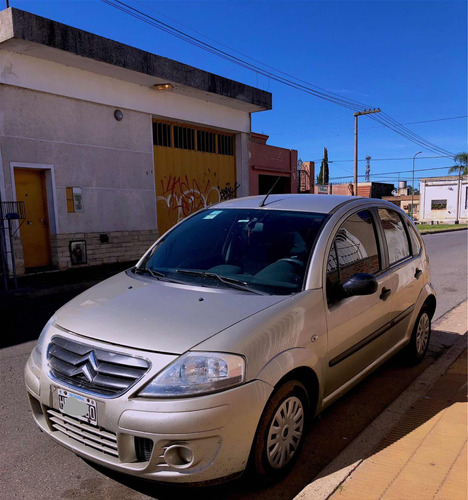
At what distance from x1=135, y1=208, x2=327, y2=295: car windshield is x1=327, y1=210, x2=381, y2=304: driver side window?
204mm

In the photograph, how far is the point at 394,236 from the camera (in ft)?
12.9

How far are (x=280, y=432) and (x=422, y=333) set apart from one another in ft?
8.50

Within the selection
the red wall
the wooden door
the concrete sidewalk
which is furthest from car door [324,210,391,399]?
the red wall

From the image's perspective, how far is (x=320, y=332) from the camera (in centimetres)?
265

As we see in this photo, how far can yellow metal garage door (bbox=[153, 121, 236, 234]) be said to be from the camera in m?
13.0

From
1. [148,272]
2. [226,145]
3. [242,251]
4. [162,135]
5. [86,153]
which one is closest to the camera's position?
[242,251]

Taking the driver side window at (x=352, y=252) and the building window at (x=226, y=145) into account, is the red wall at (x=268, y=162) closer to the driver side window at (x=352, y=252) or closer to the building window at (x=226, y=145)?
the building window at (x=226, y=145)

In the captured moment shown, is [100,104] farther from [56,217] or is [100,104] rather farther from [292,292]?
[292,292]

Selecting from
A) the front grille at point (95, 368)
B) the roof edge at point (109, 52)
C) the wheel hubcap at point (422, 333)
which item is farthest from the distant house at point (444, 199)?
the front grille at point (95, 368)

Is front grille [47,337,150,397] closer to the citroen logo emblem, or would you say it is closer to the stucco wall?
the citroen logo emblem

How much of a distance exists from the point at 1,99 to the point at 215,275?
849 centimetres

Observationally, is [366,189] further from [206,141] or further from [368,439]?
[368,439]

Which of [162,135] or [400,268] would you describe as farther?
[162,135]

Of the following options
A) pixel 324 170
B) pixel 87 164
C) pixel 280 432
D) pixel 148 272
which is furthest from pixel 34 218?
pixel 324 170
